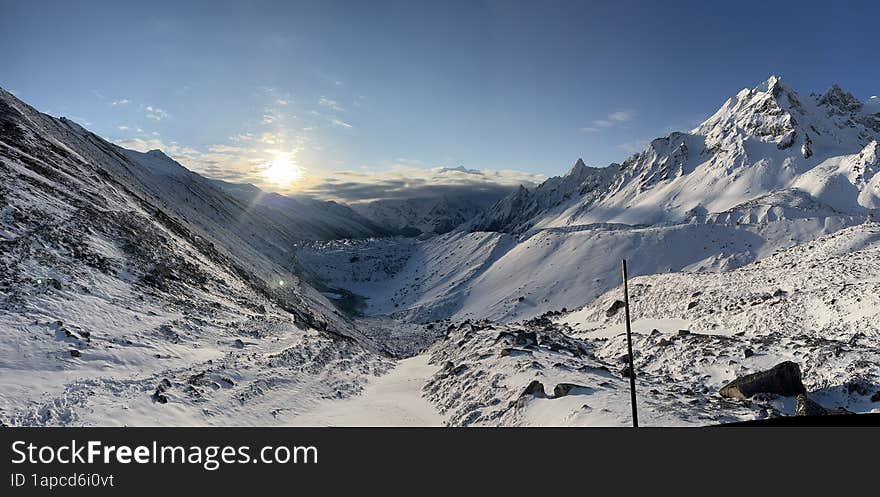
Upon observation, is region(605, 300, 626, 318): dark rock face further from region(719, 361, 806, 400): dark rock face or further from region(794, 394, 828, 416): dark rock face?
region(794, 394, 828, 416): dark rock face

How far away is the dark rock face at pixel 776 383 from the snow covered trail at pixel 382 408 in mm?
13323

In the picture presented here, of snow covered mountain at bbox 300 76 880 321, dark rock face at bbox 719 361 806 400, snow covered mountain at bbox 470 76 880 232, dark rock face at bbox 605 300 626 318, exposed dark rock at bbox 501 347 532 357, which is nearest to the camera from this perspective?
dark rock face at bbox 719 361 806 400

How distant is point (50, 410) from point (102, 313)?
883 cm

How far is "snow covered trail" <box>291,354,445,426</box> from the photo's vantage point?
60.3 feet

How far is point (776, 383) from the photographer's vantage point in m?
18.4

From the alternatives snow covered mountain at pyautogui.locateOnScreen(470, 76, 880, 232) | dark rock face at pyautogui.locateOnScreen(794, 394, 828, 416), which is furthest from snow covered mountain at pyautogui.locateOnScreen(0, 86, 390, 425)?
snow covered mountain at pyautogui.locateOnScreen(470, 76, 880, 232)

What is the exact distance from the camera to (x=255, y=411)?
16906 millimetres

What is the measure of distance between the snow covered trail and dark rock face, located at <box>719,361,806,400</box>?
1332 centimetres

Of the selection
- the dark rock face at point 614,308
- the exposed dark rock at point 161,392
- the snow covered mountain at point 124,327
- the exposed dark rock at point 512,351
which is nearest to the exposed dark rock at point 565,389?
the exposed dark rock at point 512,351

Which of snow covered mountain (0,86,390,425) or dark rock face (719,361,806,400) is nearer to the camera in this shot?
snow covered mountain (0,86,390,425)

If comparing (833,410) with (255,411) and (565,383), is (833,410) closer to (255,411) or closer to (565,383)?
(565,383)

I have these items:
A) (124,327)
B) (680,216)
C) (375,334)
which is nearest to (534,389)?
(124,327)

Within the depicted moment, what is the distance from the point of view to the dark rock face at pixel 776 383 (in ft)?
60.1
